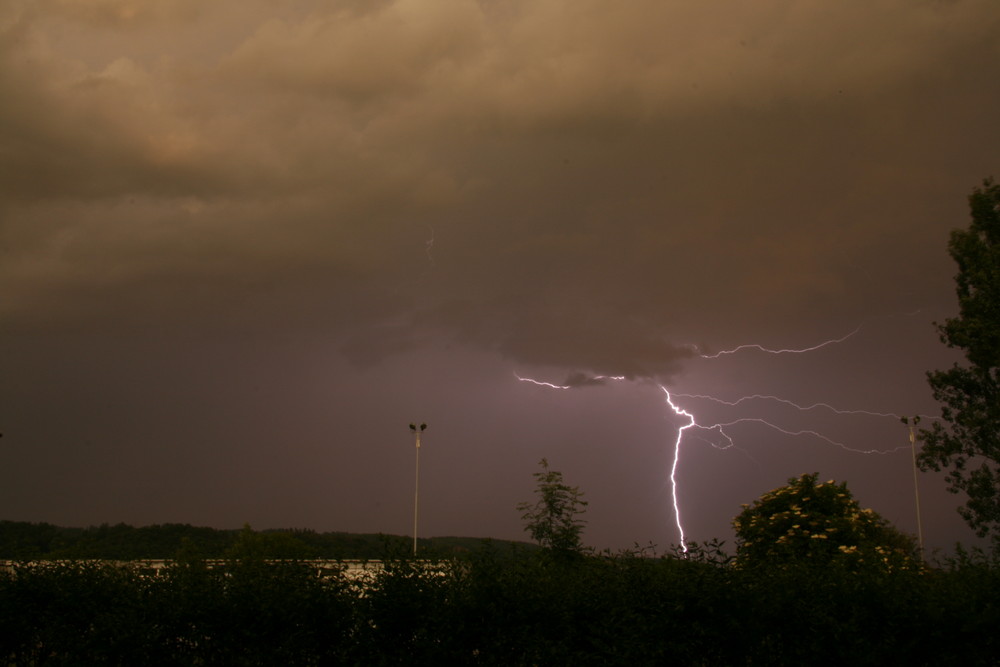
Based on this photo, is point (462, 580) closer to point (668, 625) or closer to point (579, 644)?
point (579, 644)

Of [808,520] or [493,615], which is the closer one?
[493,615]

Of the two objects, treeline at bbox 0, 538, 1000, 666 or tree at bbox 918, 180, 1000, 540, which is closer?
treeline at bbox 0, 538, 1000, 666

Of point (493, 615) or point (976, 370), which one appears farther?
point (976, 370)

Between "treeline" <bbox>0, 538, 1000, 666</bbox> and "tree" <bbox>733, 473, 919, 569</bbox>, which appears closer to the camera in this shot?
"treeline" <bbox>0, 538, 1000, 666</bbox>

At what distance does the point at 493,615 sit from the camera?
686cm

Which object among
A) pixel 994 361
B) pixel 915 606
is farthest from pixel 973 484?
pixel 915 606

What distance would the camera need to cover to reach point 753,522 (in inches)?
685

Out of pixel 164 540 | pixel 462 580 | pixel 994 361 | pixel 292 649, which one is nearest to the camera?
pixel 292 649

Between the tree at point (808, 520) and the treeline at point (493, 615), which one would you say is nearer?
the treeline at point (493, 615)

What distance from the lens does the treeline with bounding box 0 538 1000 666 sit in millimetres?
6738

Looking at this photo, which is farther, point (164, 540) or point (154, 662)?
point (164, 540)

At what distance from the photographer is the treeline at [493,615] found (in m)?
6.74

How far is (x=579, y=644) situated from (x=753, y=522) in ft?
38.0

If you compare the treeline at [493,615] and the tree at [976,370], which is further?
the tree at [976,370]
